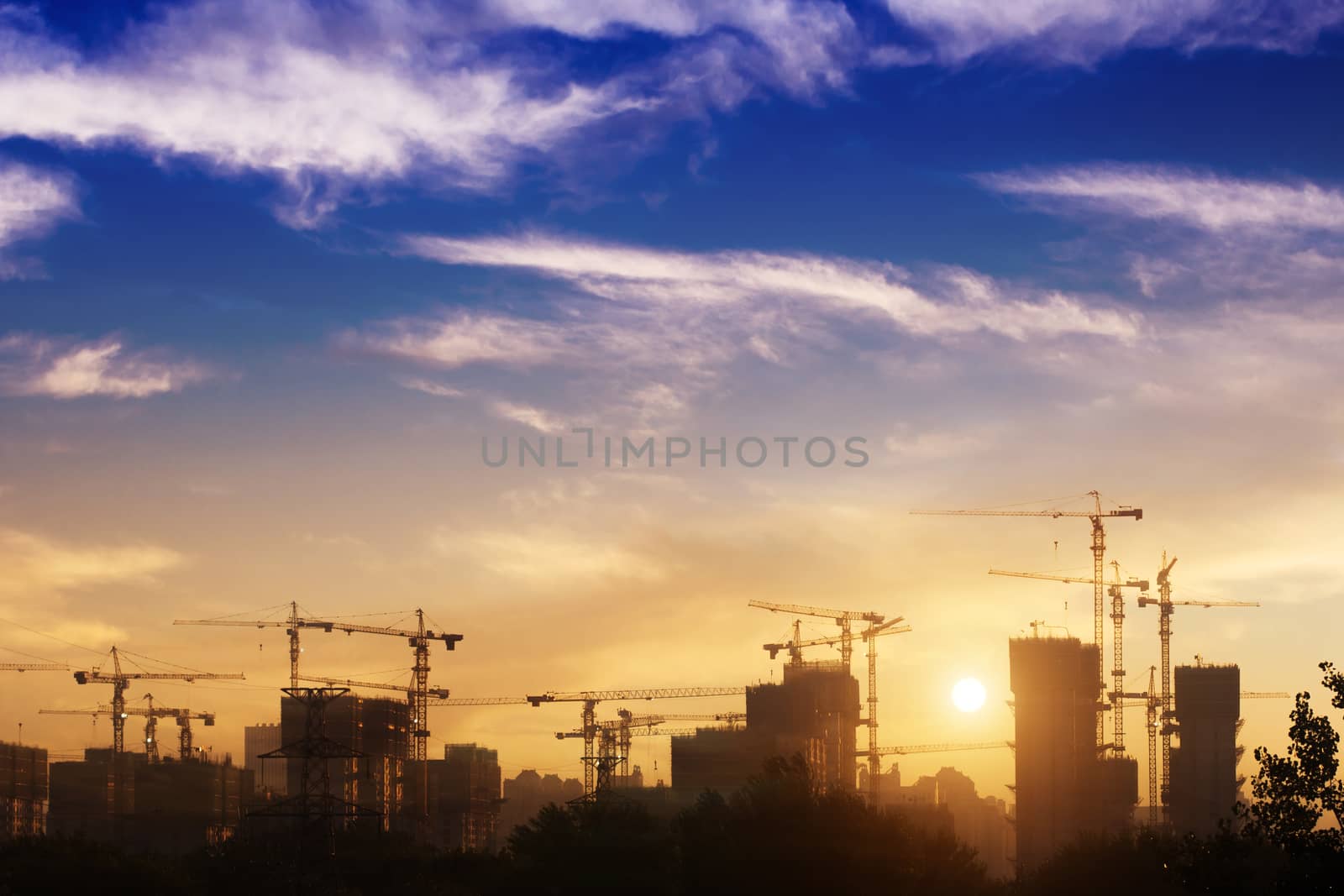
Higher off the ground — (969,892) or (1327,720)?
(1327,720)

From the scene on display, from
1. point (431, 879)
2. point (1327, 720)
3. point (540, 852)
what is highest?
point (1327, 720)

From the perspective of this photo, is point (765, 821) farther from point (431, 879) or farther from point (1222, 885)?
point (431, 879)

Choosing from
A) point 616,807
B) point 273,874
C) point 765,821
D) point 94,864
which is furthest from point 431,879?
point 765,821

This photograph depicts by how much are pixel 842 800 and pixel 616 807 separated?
28112mm

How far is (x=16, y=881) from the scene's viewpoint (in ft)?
398

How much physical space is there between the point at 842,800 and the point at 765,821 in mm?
4862

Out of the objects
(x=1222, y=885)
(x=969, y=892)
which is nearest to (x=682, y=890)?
(x=969, y=892)

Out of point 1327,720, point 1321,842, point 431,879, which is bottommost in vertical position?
point 431,879

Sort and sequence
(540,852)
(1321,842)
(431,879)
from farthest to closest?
(431,879)
(540,852)
(1321,842)

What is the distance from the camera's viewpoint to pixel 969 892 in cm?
9119

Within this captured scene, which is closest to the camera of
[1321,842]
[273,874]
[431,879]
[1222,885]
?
[1321,842]

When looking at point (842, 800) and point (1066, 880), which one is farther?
point (1066, 880)

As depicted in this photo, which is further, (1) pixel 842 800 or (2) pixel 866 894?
(1) pixel 842 800

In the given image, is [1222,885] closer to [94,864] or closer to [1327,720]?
[1327,720]
